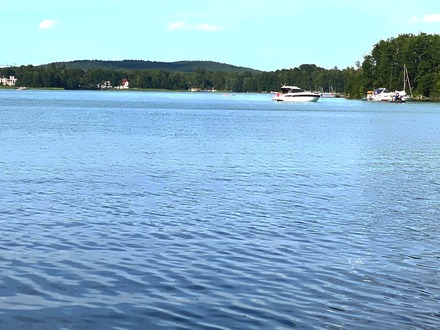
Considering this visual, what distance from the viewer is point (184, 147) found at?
5712 centimetres

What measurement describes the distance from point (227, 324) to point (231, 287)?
246 cm

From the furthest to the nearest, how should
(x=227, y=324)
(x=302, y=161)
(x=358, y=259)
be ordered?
(x=302, y=161) → (x=358, y=259) → (x=227, y=324)

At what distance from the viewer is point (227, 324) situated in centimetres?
1430

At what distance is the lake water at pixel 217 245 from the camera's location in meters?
15.0

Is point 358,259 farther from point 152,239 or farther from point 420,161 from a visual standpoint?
point 420,161

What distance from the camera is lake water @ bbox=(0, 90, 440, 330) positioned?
1504cm

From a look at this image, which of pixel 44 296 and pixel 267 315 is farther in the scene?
pixel 44 296

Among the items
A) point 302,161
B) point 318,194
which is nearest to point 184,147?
point 302,161

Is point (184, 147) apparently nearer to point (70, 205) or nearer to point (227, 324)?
point (70, 205)

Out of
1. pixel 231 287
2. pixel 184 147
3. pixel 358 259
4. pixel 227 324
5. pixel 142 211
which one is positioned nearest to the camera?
pixel 227 324

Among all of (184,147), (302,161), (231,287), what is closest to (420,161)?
(302,161)

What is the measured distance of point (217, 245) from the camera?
68.9 ft

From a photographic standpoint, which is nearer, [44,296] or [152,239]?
[44,296]

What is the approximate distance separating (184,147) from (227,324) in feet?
141
